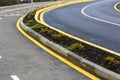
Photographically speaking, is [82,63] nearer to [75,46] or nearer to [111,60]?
[111,60]

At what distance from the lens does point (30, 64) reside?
43.7 ft

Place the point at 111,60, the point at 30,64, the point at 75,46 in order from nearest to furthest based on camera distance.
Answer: the point at 111,60 < the point at 30,64 < the point at 75,46

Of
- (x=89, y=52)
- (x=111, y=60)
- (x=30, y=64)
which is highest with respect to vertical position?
(x=111, y=60)

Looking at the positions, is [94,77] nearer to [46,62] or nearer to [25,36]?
[46,62]

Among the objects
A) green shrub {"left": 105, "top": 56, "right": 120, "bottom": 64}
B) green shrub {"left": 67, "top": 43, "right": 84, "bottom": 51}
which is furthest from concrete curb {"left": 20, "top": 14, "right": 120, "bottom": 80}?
green shrub {"left": 105, "top": 56, "right": 120, "bottom": 64}

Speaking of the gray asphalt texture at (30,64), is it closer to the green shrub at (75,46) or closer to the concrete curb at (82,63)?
the concrete curb at (82,63)

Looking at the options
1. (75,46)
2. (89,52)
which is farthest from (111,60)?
(75,46)

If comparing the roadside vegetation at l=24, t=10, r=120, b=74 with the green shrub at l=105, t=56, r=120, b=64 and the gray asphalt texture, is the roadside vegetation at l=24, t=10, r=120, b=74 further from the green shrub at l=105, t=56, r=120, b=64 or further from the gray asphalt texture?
the gray asphalt texture

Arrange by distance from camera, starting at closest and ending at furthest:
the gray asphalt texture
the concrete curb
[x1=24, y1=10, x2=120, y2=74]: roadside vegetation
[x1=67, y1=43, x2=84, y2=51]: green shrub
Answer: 1. the concrete curb
2. the gray asphalt texture
3. [x1=24, y1=10, x2=120, y2=74]: roadside vegetation
4. [x1=67, y1=43, x2=84, y2=51]: green shrub

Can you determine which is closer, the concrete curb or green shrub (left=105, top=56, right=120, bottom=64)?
the concrete curb

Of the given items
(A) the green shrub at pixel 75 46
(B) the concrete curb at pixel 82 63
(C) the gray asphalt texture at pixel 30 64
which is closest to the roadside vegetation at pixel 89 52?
(A) the green shrub at pixel 75 46

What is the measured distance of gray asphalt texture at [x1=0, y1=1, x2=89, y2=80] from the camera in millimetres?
11712

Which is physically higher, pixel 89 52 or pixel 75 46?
pixel 89 52

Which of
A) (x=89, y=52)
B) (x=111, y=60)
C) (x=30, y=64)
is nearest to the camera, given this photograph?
(x=111, y=60)
